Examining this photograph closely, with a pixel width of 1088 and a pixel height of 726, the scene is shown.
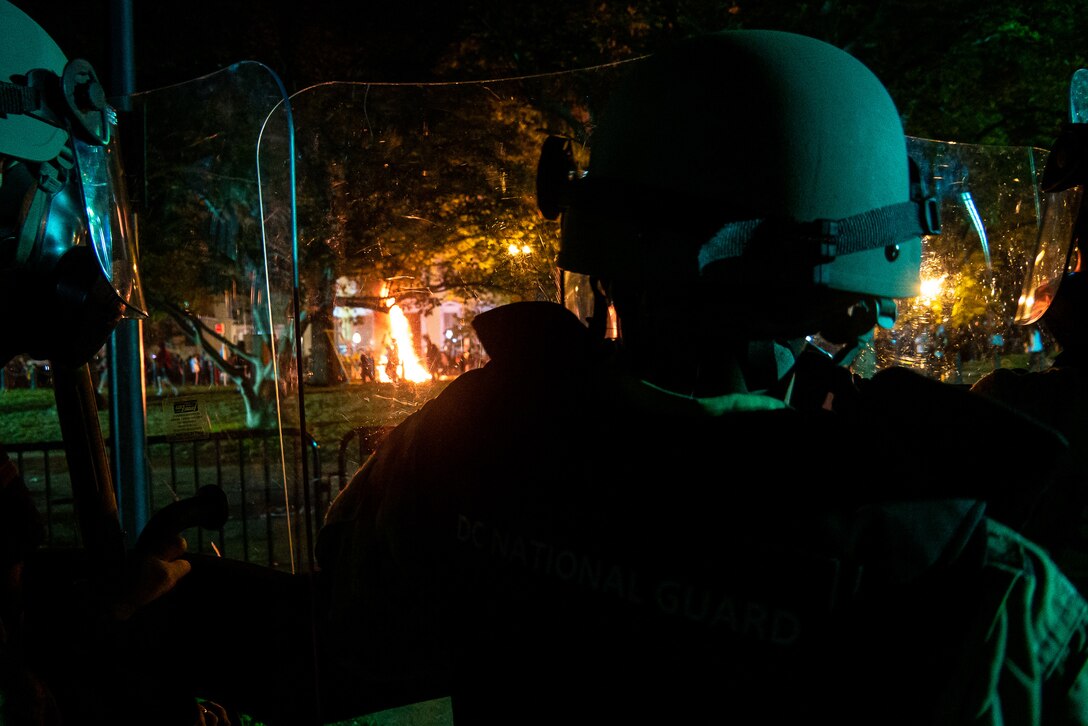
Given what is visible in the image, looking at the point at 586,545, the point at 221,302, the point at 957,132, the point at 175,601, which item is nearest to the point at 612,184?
the point at 586,545

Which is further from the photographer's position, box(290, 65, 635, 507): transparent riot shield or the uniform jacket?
box(290, 65, 635, 507): transparent riot shield

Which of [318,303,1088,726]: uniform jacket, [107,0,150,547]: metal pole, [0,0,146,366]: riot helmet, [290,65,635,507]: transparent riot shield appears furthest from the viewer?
[107,0,150,547]: metal pole

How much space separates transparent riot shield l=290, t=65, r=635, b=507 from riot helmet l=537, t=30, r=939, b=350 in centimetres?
110

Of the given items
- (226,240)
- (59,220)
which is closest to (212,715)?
(59,220)

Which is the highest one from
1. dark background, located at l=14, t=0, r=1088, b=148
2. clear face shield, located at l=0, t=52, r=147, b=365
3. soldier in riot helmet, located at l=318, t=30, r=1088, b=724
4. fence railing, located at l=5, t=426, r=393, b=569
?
dark background, located at l=14, t=0, r=1088, b=148

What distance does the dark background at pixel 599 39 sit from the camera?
7812 millimetres

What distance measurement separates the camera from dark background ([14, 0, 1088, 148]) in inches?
308

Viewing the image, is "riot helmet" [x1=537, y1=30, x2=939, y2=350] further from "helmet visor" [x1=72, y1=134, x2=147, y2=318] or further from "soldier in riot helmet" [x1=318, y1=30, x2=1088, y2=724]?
"helmet visor" [x1=72, y1=134, x2=147, y2=318]

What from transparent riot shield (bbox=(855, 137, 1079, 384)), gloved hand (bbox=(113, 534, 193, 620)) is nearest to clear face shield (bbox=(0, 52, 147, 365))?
gloved hand (bbox=(113, 534, 193, 620))

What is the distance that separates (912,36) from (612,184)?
8.61 m

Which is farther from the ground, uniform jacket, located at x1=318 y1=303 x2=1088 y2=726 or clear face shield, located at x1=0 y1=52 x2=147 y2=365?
clear face shield, located at x1=0 y1=52 x2=147 y2=365

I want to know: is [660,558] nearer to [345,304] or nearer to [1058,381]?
[1058,381]

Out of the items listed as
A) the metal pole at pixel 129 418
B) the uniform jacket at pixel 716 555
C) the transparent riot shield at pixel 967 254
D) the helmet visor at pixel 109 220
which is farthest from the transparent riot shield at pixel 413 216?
the transparent riot shield at pixel 967 254

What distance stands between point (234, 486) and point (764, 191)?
26.1 feet
